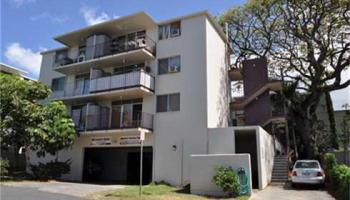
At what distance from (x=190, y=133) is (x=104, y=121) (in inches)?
255

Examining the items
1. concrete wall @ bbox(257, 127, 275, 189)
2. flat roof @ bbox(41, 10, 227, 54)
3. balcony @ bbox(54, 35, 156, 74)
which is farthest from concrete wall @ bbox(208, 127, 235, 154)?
flat roof @ bbox(41, 10, 227, 54)

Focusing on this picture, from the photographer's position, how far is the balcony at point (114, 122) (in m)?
21.6

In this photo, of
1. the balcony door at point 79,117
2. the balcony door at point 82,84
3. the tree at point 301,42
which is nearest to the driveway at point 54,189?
the balcony door at point 79,117

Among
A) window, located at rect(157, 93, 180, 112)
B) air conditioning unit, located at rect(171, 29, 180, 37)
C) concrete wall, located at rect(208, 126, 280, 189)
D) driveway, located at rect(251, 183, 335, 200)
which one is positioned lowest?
driveway, located at rect(251, 183, 335, 200)

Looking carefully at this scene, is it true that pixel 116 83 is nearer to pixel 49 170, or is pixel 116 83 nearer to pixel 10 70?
pixel 49 170

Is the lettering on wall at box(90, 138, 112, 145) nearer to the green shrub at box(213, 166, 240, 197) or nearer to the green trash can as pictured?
the green shrub at box(213, 166, 240, 197)

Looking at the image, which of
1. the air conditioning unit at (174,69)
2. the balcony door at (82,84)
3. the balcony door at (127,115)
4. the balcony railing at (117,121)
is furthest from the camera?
the balcony door at (82,84)

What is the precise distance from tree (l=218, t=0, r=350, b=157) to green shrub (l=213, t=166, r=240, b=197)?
1697 centimetres

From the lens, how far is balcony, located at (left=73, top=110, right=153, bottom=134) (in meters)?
21.6

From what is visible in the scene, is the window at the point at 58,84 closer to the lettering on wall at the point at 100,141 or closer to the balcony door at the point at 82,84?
the balcony door at the point at 82,84

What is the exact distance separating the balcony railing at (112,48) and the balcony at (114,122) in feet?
15.2

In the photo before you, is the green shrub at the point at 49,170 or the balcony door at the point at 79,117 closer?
the green shrub at the point at 49,170

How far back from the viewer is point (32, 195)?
14281 mm

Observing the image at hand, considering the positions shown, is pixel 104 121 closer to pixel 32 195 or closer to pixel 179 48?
pixel 179 48
